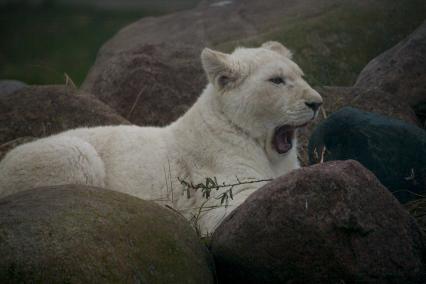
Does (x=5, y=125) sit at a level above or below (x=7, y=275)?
below

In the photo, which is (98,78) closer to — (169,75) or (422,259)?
(169,75)

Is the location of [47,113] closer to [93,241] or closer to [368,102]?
[368,102]

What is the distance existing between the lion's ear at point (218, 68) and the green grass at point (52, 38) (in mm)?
3347

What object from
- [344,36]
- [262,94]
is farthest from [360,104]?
[344,36]

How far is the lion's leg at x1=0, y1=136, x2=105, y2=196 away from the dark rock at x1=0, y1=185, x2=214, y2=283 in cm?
184

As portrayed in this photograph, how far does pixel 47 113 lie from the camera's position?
368 inches

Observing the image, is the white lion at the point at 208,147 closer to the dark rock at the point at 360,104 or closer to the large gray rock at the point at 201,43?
the dark rock at the point at 360,104

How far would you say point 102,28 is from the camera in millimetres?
15445

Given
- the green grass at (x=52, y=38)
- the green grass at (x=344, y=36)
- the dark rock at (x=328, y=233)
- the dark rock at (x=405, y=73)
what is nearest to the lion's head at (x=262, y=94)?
the dark rock at (x=328, y=233)

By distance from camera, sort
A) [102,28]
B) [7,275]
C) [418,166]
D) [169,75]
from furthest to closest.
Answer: [102,28]
[169,75]
[418,166]
[7,275]

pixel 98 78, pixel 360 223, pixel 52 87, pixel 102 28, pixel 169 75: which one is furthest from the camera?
pixel 102 28

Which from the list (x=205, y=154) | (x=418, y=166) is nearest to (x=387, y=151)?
(x=418, y=166)

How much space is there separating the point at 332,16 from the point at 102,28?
5.81 metres

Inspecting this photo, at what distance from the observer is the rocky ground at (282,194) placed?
3.99 m
